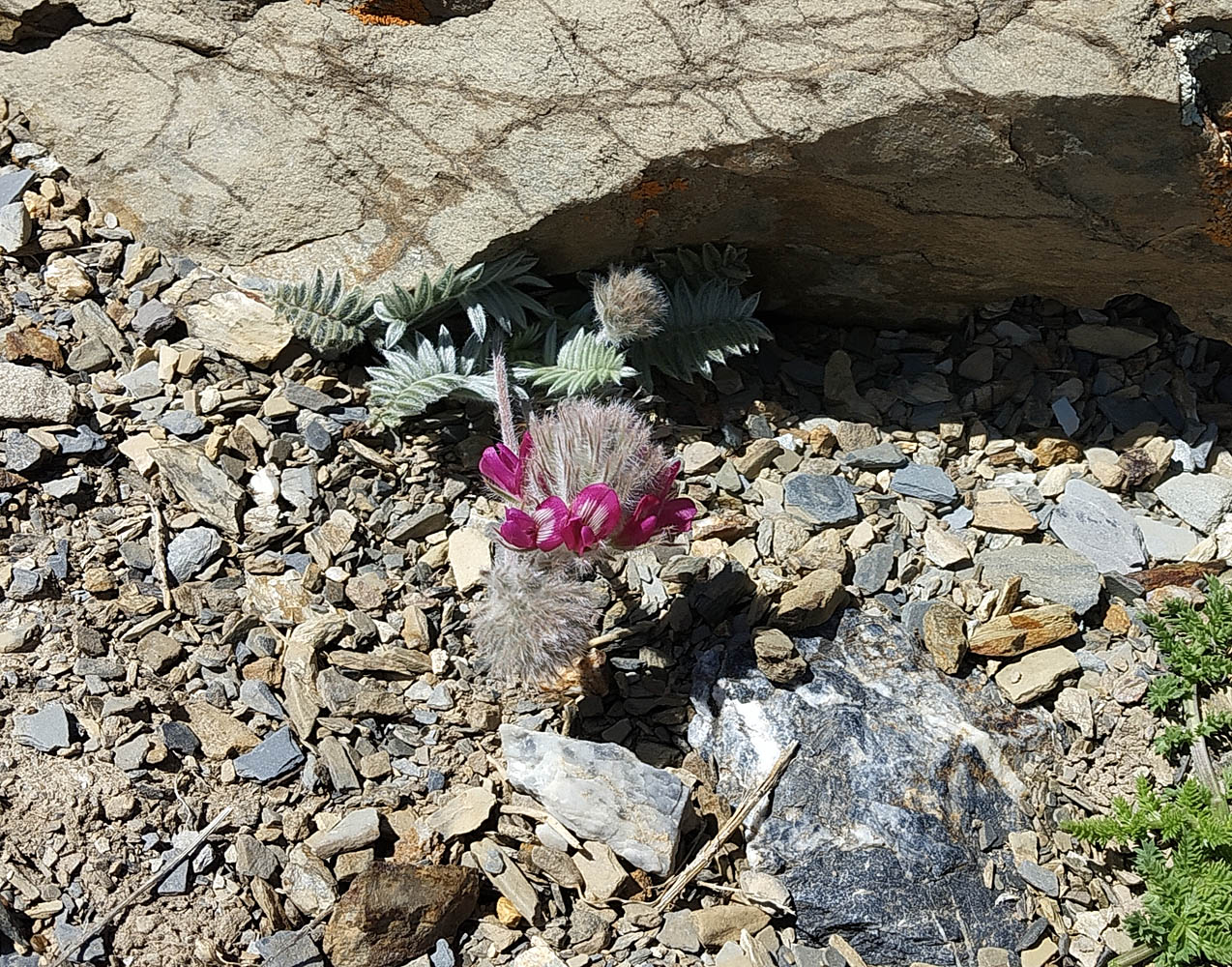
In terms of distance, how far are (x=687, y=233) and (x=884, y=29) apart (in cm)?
72

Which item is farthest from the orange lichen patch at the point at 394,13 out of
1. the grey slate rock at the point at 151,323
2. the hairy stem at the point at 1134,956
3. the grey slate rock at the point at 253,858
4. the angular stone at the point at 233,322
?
the hairy stem at the point at 1134,956

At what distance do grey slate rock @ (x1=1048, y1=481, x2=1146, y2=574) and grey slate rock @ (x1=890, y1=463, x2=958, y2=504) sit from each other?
0.28 m

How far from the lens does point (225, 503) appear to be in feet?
9.75

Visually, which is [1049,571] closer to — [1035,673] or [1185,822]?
[1035,673]

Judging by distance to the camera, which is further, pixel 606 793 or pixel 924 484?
pixel 924 484

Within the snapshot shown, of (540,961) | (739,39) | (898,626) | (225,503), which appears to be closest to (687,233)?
(739,39)

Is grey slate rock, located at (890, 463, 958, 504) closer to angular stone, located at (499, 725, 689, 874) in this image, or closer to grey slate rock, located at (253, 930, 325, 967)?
angular stone, located at (499, 725, 689, 874)

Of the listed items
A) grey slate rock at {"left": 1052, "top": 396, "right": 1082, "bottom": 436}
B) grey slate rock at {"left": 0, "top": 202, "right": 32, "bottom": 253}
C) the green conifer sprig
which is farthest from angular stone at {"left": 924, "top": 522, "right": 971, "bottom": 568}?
grey slate rock at {"left": 0, "top": 202, "right": 32, "bottom": 253}

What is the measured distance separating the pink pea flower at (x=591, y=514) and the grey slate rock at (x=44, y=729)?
3.64ft

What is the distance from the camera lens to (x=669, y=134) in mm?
3043

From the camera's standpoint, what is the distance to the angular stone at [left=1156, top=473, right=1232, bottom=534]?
3.24 m

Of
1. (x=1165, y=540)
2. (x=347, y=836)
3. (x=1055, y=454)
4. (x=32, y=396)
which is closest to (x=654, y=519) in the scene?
(x=347, y=836)

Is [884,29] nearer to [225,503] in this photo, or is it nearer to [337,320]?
[337,320]

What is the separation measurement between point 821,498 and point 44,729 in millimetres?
1914
